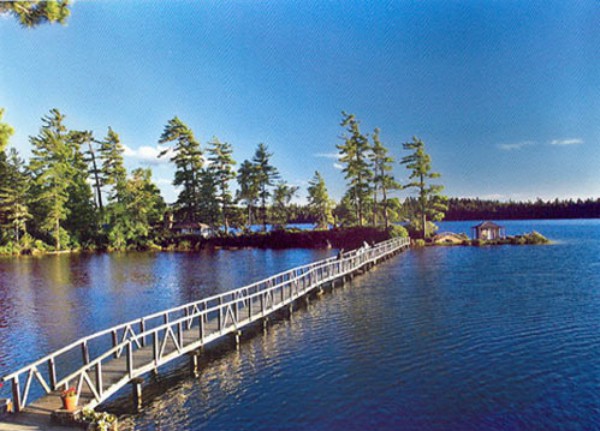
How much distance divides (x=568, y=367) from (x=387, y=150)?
51674mm

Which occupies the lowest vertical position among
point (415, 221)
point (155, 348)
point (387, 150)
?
point (155, 348)

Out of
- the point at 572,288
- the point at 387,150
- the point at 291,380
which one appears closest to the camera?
the point at 291,380

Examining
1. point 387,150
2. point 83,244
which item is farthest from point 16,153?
point 387,150

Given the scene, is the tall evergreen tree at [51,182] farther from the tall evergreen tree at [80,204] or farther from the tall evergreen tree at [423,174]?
the tall evergreen tree at [423,174]

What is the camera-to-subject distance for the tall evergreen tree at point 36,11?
13047 mm

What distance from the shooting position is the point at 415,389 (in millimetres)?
13250

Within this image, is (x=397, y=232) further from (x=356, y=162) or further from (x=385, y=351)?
(x=385, y=351)

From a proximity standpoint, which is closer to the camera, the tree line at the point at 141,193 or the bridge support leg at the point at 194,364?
the bridge support leg at the point at 194,364

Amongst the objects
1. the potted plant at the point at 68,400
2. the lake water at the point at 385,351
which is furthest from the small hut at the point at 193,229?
the potted plant at the point at 68,400

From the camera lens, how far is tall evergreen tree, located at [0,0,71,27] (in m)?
13.0

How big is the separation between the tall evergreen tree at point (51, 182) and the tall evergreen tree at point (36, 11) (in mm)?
57500

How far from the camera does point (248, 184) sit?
74.3 metres

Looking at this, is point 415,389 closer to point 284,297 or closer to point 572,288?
point 284,297

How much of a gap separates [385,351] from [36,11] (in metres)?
15.9
